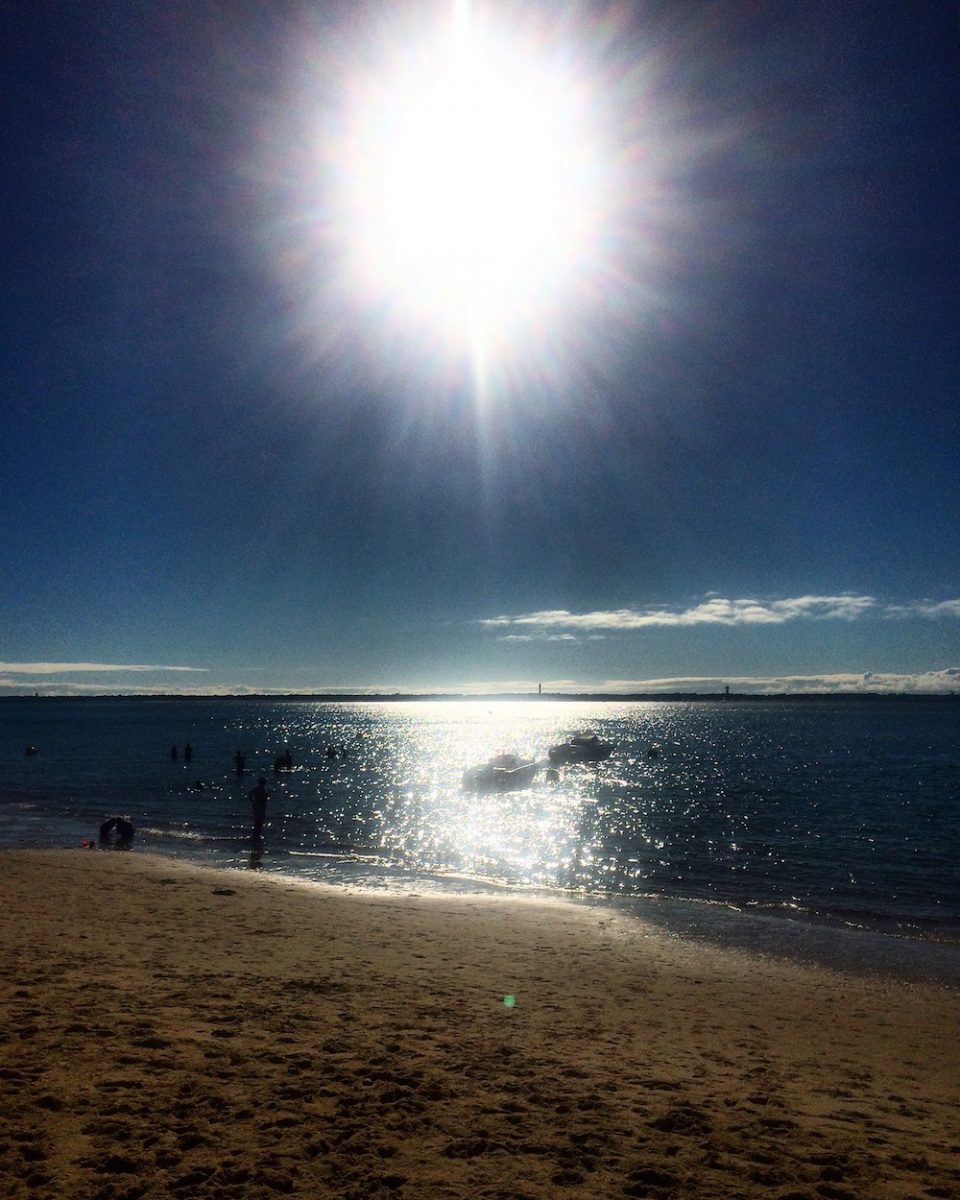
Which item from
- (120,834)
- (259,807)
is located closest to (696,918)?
(259,807)

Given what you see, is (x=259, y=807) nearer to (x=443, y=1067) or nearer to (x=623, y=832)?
(x=623, y=832)

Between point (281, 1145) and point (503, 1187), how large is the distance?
200cm

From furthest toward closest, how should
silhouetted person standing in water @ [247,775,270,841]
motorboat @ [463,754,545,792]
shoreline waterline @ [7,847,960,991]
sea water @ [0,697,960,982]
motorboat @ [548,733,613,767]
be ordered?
motorboat @ [548,733,613,767]
motorboat @ [463,754,545,792]
silhouetted person standing in water @ [247,775,270,841]
sea water @ [0,697,960,982]
shoreline waterline @ [7,847,960,991]

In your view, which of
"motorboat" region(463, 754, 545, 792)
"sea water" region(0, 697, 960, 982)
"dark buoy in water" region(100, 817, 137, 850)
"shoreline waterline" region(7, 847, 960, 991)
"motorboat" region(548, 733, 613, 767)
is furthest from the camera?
"motorboat" region(548, 733, 613, 767)

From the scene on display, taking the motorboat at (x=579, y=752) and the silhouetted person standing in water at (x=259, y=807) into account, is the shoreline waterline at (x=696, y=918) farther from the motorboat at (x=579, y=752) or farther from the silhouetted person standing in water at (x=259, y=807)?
the motorboat at (x=579, y=752)

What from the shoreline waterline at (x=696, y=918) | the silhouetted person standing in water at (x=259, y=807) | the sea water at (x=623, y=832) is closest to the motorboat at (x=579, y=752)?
the sea water at (x=623, y=832)

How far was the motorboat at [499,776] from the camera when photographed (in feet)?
206

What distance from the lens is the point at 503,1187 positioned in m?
6.37

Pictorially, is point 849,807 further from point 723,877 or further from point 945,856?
point 723,877

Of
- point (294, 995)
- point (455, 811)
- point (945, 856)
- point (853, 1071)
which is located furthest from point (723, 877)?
point (455, 811)

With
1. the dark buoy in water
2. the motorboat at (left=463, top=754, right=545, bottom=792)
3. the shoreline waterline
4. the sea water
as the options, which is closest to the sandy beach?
the shoreline waterline

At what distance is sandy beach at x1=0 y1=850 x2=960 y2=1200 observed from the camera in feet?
21.6

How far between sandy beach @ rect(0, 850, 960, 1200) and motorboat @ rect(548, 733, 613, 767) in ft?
222

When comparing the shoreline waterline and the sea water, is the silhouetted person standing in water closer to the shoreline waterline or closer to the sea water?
the sea water
